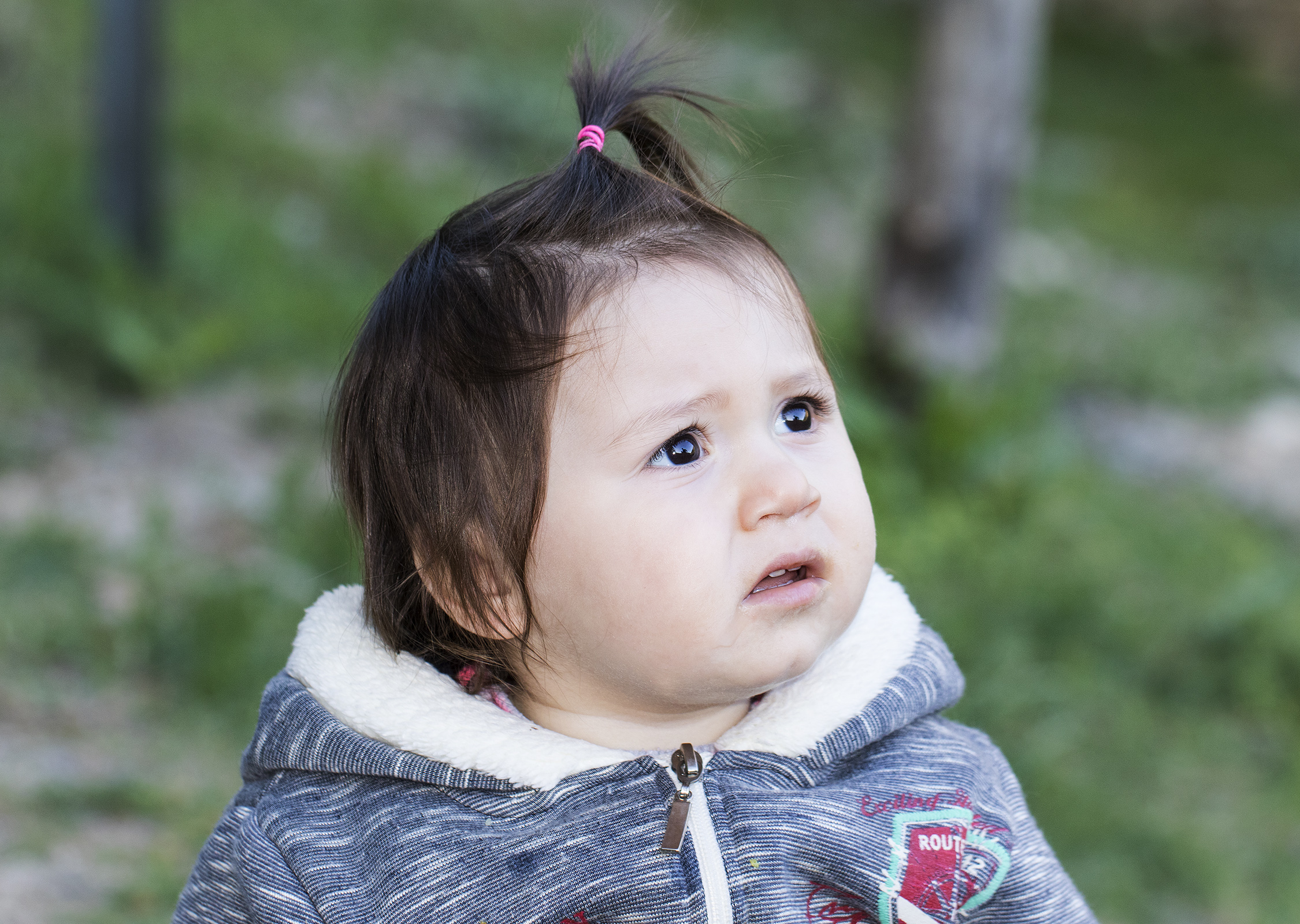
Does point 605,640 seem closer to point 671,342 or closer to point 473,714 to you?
point 473,714

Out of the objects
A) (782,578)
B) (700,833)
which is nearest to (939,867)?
(700,833)

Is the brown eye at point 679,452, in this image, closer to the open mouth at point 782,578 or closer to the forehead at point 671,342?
the forehead at point 671,342

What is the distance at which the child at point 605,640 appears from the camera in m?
1.48

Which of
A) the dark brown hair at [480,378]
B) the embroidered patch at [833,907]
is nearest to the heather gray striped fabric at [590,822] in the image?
the embroidered patch at [833,907]

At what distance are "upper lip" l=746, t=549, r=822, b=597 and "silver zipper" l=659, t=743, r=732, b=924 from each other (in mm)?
224

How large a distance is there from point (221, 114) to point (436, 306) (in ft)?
16.7

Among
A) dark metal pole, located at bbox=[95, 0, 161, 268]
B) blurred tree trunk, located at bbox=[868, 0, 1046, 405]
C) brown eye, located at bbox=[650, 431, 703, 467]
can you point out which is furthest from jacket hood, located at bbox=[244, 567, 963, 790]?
blurred tree trunk, located at bbox=[868, 0, 1046, 405]

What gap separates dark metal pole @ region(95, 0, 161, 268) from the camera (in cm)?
416

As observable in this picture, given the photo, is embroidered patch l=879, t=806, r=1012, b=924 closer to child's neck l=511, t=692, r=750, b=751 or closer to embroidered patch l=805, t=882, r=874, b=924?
embroidered patch l=805, t=882, r=874, b=924

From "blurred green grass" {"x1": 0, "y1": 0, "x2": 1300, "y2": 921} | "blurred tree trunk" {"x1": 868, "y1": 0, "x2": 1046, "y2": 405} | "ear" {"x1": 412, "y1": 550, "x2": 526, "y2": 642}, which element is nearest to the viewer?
"ear" {"x1": 412, "y1": 550, "x2": 526, "y2": 642}

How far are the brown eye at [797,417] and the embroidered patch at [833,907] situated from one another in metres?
0.53

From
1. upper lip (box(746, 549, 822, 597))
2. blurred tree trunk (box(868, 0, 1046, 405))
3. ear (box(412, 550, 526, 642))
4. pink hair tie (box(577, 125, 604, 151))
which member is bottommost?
upper lip (box(746, 549, 822, 597))

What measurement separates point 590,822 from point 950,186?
370 cm

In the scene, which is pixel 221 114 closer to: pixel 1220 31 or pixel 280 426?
pixel 280 426
